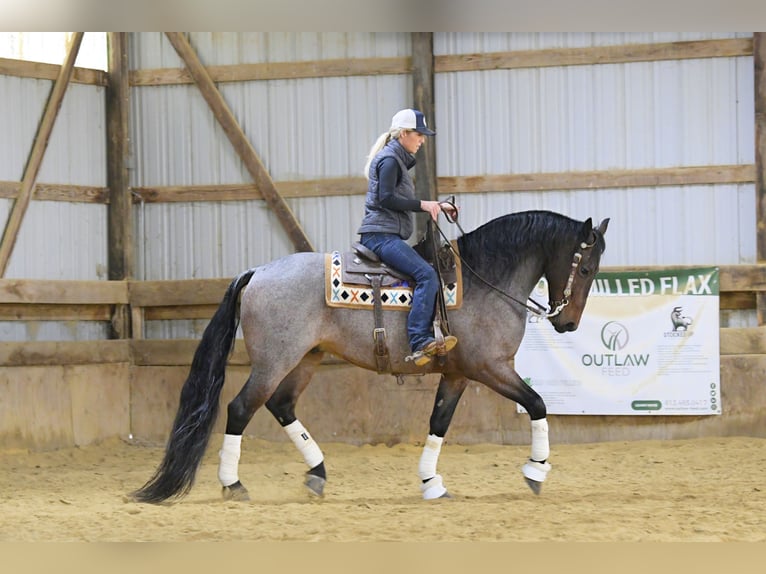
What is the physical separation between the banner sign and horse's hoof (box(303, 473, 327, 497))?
2.78 meters

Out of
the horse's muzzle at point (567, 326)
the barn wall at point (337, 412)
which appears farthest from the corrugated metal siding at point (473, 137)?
the horse's muzzle at point (567, 326)

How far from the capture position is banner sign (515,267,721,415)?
7926mm

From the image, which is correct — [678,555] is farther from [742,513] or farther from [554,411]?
[554,411]

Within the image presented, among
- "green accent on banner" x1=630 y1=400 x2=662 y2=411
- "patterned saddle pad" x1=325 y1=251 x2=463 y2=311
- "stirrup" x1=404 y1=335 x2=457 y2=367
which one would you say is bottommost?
"green accent on banner" x1=630 y1=400 x2=662 y2=411

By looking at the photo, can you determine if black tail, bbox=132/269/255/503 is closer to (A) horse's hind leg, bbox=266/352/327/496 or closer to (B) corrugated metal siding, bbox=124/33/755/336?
(A) horse's hind leg, bbox=266/352/327/496

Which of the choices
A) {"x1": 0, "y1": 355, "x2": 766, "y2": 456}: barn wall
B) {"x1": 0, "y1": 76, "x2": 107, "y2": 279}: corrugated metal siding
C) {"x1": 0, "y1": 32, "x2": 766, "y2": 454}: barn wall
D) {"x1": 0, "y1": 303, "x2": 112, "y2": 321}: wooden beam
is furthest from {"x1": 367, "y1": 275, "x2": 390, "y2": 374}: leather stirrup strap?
{"x1": 0, "y1": 76, "x2": 107, "y2": 279}: corrugated metal siding

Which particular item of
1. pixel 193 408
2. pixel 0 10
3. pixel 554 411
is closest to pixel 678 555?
pixel 0 10

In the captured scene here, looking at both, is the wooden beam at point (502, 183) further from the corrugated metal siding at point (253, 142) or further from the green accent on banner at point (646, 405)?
the green accent on banner at point (646, 405)

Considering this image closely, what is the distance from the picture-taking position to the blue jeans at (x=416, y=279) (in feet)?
18.0

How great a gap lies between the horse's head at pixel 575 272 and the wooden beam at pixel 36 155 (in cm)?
Answer: 492

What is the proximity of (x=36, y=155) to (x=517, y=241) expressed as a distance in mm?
4833

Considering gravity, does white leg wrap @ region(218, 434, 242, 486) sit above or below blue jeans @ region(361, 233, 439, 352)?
below

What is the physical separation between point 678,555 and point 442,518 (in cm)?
395

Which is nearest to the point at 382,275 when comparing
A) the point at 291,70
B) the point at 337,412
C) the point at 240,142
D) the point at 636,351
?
the point at 337,412
